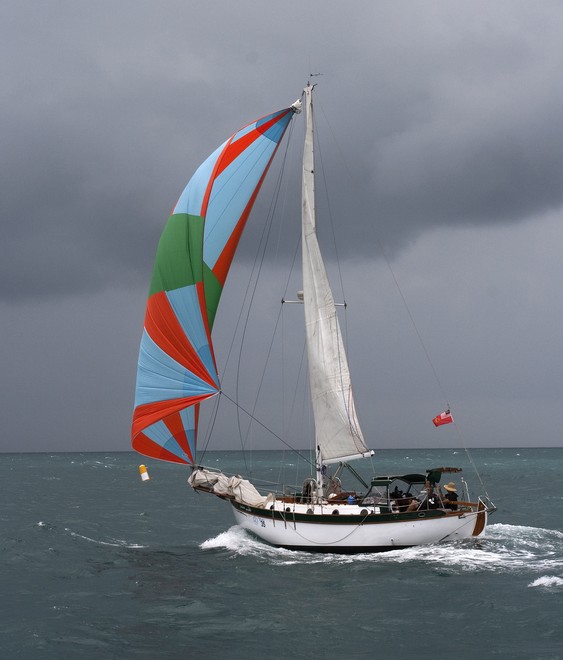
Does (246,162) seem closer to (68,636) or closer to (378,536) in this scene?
(378,536)

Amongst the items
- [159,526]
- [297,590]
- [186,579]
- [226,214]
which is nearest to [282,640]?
[297,590]

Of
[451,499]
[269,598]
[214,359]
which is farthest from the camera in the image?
[214,359]

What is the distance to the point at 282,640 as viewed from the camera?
53.2 ft

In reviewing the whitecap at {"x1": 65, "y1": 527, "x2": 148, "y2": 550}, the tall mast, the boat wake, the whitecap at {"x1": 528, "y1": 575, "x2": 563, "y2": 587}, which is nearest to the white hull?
the boat wake

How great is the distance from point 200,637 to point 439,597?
663 centimetres

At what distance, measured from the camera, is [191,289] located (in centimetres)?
2762

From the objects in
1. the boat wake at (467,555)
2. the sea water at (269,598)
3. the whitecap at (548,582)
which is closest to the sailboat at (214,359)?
the boat wake at (467,555)

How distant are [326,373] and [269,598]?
9736 millimetres

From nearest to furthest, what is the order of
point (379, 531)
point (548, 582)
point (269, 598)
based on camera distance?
1. point (269, 598)
2. point (548, 582)
3. point (379, 531)

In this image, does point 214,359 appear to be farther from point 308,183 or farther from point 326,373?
point 308,183

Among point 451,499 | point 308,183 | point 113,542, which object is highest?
point 308,183

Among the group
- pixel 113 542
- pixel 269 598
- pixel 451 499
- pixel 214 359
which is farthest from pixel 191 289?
pixel 269 598

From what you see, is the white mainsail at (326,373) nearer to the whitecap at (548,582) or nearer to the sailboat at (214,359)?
the sailboat at (214,359)

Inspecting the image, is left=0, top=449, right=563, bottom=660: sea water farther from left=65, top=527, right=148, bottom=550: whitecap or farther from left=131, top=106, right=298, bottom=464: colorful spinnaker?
left=131, top=106, right=298, bottom=464: colorful spinnaker
